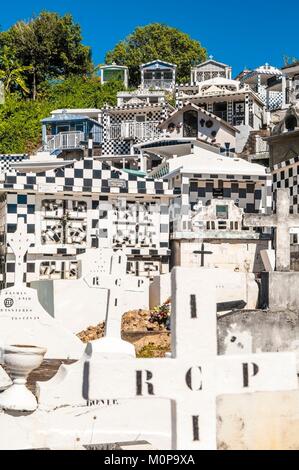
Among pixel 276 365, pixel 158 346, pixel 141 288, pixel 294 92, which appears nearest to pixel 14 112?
pixel 294 92

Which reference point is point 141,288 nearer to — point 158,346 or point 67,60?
point 158,346

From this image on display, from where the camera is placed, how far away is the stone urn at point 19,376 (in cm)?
633

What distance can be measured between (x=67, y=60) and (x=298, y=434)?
216ft

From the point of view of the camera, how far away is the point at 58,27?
A: 69688 mm

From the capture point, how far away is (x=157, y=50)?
7525 cm

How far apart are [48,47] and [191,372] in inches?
2575

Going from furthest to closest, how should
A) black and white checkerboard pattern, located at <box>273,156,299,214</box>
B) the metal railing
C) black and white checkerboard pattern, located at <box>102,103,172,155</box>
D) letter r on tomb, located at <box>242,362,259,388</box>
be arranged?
black and white checkerboard pattern, located at <box>102,103,172,155</box>, the metal railing, black and white checkerboard pattern, located at <box>273,156,299,214</box>, letter r on tomb, located at <box>242,362,259,388</box>

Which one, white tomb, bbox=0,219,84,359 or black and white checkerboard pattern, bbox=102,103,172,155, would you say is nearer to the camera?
white tomb, bbox=0,219,84,359

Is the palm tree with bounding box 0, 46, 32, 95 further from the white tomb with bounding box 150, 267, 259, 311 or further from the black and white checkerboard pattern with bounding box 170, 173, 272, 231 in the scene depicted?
the white tomb with bounding box 150, 267, 259, 311

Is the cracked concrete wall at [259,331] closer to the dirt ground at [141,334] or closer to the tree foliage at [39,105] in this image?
the dirt ground at [141,334]

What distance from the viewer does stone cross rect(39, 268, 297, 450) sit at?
5539 mm

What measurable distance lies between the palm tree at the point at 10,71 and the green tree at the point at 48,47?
72.7 inches

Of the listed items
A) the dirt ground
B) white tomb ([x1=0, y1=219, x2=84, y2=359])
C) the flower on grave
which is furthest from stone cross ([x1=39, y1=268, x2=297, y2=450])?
the flower on grave

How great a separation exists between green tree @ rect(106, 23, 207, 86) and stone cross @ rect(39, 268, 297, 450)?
6772cm
